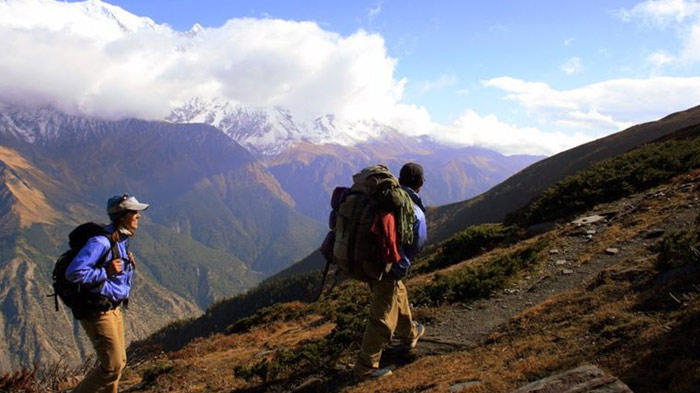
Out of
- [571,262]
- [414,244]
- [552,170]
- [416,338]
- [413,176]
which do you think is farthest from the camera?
[552,170]

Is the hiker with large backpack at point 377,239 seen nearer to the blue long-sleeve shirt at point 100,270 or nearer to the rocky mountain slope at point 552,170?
the blue long-sleeve shirt at point 100,270

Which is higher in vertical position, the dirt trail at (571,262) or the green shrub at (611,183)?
the green shrub at (611,183)

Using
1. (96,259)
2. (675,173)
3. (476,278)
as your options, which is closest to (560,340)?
(476,278)

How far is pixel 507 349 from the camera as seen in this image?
26.7 feet

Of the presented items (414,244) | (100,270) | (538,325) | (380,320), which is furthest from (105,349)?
(538,325)

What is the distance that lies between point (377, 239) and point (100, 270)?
4.21 metres

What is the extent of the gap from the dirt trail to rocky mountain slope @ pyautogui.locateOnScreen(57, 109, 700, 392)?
0.05 m

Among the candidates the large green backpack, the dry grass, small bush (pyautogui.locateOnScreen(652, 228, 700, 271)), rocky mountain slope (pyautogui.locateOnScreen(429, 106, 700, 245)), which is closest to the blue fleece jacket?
the large green backpack

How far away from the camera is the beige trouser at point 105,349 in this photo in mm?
7273

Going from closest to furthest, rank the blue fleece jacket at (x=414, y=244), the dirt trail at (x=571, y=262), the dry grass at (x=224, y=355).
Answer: the blue fleece jacket at (x=414, y=244), the dirt trail at (x=571, y=262), the dry grass at (x=224, y=355)

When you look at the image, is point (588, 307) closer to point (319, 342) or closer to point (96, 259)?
point (319, 342)

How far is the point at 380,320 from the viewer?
7.90m

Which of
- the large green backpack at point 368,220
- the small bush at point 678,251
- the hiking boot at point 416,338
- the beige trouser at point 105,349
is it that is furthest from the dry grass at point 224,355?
the small bush at point 678,251

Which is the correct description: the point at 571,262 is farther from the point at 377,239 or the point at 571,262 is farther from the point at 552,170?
the point at 552,170
